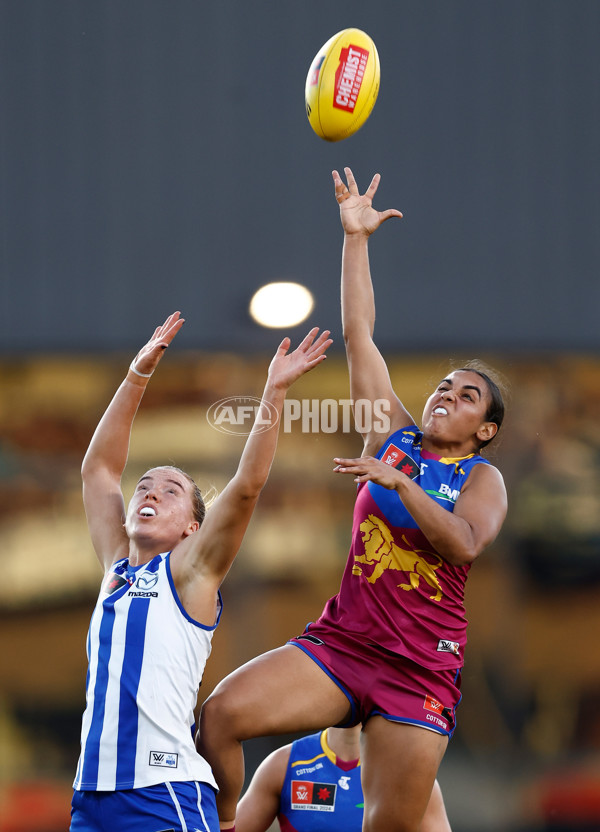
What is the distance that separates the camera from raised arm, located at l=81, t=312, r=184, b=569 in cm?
305

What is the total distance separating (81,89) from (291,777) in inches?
169

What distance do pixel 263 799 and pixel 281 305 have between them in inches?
121

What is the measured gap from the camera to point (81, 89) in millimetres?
6000

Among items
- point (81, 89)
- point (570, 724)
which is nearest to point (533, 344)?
point (570, 724)

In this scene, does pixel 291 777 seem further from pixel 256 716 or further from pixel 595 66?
pixel 595 66

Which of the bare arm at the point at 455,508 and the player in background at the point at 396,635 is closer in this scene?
the bare arm at the point at 455,508

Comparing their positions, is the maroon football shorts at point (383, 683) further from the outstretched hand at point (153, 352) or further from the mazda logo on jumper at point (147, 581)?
the outstretched hand at point (153, 352)

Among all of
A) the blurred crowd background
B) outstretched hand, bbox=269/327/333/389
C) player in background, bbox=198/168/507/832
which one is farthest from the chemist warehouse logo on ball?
outstretched hand, bbox=269/327/333/389

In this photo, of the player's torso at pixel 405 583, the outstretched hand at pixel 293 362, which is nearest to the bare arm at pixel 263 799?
the player's torso at pixel 405 583

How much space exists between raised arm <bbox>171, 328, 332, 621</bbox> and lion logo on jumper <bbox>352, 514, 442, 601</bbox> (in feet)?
1.73

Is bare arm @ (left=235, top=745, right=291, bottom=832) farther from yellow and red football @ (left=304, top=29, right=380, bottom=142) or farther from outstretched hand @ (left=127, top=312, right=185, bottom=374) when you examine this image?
yellow and red football @ (left=304, top=29, right=380, bottom=142)

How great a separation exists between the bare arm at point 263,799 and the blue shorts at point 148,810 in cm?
125

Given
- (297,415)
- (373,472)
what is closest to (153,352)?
(373,472)

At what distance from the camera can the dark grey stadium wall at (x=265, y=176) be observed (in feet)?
19.3
